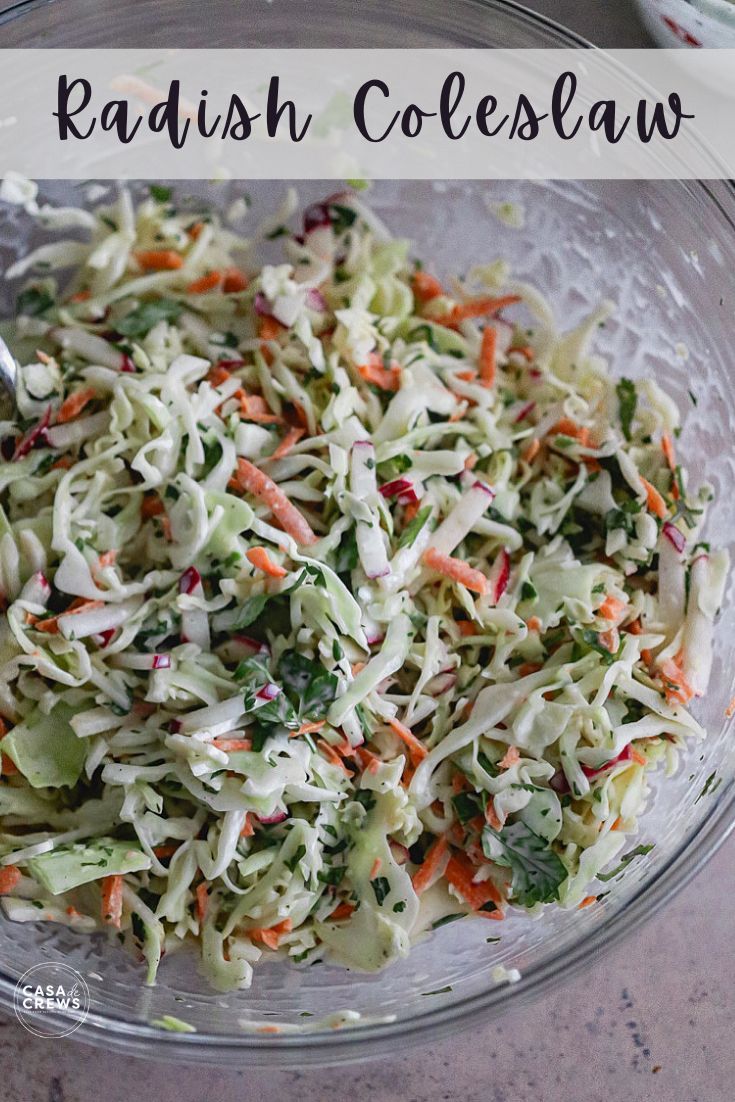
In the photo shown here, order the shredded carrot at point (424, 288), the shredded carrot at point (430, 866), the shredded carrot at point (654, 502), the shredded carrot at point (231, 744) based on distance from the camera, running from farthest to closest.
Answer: the shredded carrot at point (424, 288), the shredded carrot at point (654, 502), the shredded carrot at point (430, 866), the shredded carrot at point (231, 744)

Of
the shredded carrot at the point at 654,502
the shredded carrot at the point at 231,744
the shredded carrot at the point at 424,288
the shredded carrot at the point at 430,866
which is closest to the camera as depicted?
the shredded carrot at the point at 231,744

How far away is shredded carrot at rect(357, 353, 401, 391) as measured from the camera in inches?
59.4

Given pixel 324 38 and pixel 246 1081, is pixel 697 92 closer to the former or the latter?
pixel 324 38

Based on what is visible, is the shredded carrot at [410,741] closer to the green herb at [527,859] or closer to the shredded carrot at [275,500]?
the green herb at [527,859]

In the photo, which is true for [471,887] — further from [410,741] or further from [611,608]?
[611,608]

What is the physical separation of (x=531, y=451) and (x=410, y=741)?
1.63ft

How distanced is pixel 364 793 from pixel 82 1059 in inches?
24.4

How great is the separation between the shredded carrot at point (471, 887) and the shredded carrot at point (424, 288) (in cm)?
91

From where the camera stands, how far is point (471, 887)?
1.37 meters

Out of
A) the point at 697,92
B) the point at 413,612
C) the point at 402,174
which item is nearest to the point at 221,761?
the point at 413,612

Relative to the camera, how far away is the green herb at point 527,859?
1.33m

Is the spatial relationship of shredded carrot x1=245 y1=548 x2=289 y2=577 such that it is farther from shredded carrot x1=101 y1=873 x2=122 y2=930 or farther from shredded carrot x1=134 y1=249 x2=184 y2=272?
shredded carrot x1=134 y1=249 x2=184 y2=272
